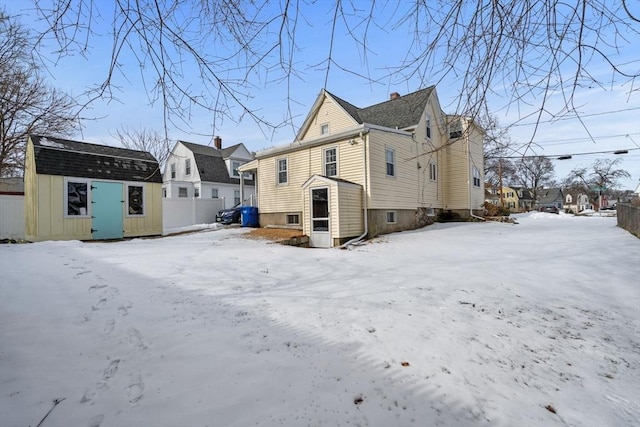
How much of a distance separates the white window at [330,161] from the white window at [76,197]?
31.0 ft

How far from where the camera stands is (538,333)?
11.6ft

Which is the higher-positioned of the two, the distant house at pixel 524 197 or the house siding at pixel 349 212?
the distant house at pixel 524 197

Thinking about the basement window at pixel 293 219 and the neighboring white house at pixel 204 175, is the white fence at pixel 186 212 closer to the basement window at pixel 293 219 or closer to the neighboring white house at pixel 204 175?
the neighboring white house at pixel 204 175

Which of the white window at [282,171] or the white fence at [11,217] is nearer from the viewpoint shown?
the white fence at [11,217]

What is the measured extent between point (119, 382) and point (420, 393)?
8.10 feet

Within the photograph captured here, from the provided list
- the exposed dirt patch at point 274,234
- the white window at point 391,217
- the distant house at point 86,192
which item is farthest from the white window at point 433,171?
the distant house at point 86,192

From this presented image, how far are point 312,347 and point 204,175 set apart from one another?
72.3 ft

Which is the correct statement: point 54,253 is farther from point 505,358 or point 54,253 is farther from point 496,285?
point 496,285

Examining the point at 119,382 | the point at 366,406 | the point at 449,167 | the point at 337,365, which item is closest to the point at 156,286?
the point at 119,382

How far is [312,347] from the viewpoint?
119 inches

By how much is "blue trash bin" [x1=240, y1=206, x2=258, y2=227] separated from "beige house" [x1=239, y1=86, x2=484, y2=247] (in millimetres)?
363

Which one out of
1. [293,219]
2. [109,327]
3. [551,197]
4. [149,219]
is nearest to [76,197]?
[149,219]

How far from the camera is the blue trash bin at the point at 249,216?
1552 centimetres

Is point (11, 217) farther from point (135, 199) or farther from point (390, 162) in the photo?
point (390, 162)
